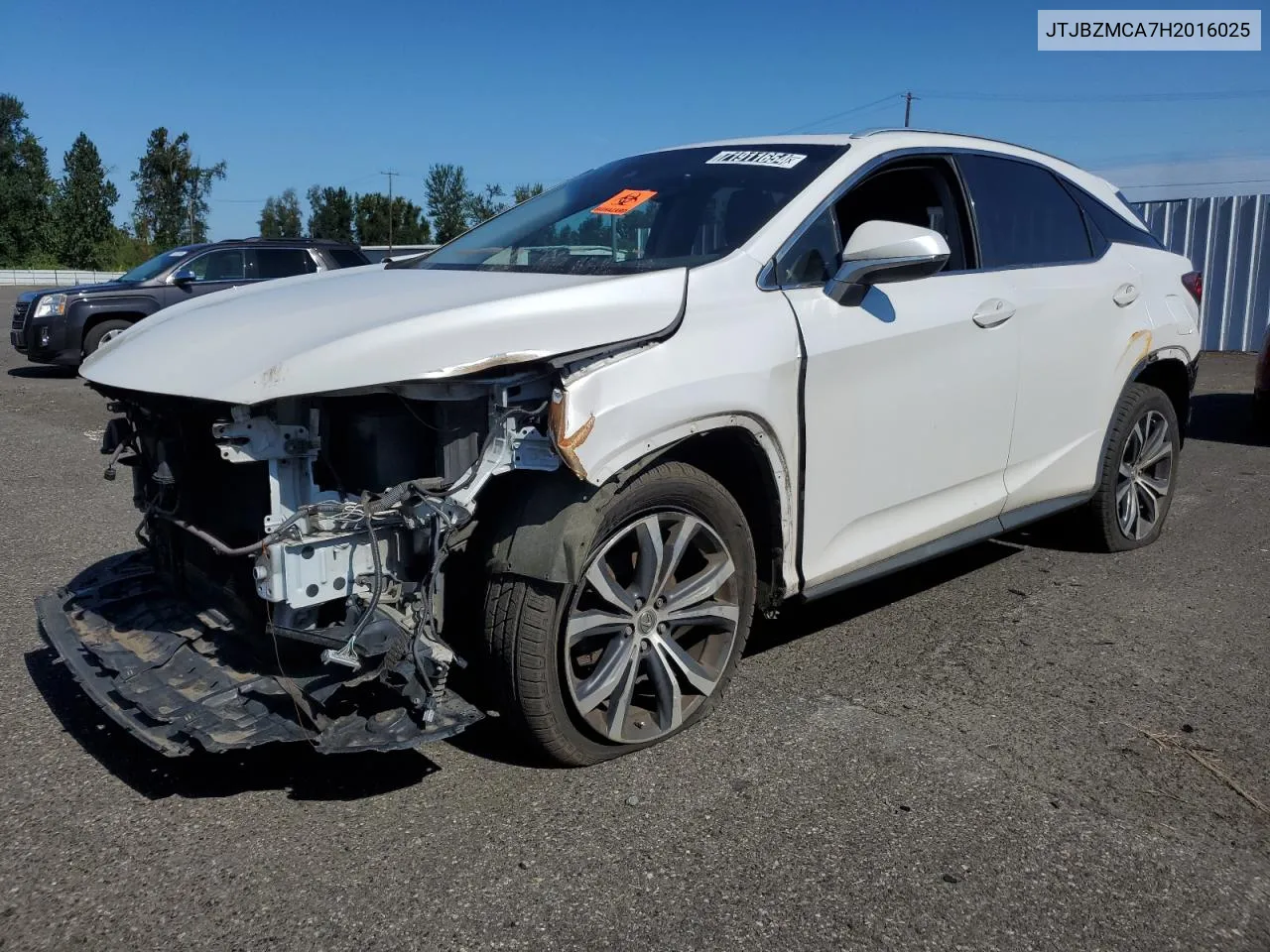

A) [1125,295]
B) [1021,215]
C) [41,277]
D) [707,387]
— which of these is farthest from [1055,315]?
[41,277]

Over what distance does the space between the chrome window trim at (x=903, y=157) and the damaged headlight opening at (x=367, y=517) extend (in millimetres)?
970

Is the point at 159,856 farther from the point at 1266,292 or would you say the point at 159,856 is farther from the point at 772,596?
the point at 1266,292

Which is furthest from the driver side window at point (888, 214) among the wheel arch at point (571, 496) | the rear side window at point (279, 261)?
the rear side window at point (279, 261)

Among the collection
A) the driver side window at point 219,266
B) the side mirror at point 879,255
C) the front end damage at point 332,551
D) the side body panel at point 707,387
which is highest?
the driver side window at point 219,266

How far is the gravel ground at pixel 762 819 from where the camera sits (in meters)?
2.46

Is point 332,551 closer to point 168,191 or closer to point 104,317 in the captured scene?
point 104,317

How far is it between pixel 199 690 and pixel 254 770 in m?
0.36

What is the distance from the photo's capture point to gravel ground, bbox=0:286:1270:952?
2.46 metres

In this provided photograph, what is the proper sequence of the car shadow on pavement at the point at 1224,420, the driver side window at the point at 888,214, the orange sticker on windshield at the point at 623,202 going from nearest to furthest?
the driver side window at the point at 888,214 → the orange sticker on windshield at the point at 623,202 → the car shadow on pavement at the point at 1224,420

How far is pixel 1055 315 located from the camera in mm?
4438

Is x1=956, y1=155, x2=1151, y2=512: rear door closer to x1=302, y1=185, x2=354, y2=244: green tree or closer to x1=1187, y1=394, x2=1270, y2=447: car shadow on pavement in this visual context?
x1=1187, y1=394, x2=1270, y2=447: car shadow on pavement

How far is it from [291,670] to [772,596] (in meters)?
1.51

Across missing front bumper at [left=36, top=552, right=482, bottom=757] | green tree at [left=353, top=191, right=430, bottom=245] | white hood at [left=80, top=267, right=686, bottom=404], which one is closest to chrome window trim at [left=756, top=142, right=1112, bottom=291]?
white hood at [left=80, top=267, right=686, bottom=404]

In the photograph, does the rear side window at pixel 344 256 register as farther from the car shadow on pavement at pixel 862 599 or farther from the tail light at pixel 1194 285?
the tail light at pixel 1194 285
